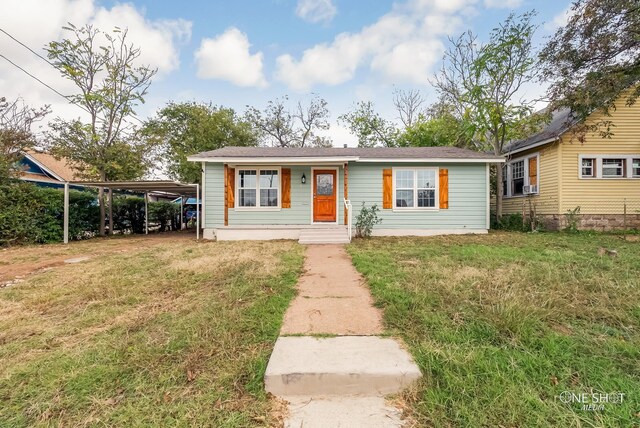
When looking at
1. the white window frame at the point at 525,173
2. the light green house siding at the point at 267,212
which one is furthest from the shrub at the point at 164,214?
the white window frame at the point at 525,173

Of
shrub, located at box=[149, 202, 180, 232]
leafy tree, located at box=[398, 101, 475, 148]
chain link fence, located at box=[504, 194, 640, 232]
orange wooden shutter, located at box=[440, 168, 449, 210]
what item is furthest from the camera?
leafy tree, located at box=[398, 101, 475, 148]

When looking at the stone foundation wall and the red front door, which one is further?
the stone foundation wall

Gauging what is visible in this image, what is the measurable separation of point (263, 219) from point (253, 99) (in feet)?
52.4

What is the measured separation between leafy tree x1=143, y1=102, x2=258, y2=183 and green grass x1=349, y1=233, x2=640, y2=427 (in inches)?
687

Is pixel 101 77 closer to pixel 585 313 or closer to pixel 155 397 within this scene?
pixel 155 397

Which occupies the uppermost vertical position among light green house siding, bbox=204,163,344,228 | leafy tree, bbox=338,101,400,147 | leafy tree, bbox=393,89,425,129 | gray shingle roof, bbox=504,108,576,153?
leafy tree, bbox=393,89,425,129

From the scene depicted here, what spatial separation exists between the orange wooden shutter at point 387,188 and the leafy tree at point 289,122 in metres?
15.3

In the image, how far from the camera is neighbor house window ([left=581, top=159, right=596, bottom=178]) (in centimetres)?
1067

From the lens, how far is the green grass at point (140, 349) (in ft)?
5.79

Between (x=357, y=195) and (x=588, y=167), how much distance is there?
28.1ft

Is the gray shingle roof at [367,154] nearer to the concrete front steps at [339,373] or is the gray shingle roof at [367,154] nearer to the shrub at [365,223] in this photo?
the shrub at [365,223]

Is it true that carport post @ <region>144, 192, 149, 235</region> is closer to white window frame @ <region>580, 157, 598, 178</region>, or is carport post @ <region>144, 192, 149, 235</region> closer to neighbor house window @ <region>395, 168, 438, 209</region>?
neighbor house window @ <region>395, 168, 438, 209</region>

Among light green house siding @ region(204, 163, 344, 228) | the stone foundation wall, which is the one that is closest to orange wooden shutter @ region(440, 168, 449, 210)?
light green house siding @ region(204, 163, 344, 228)

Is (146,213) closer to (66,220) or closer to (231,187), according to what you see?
(66,220)
